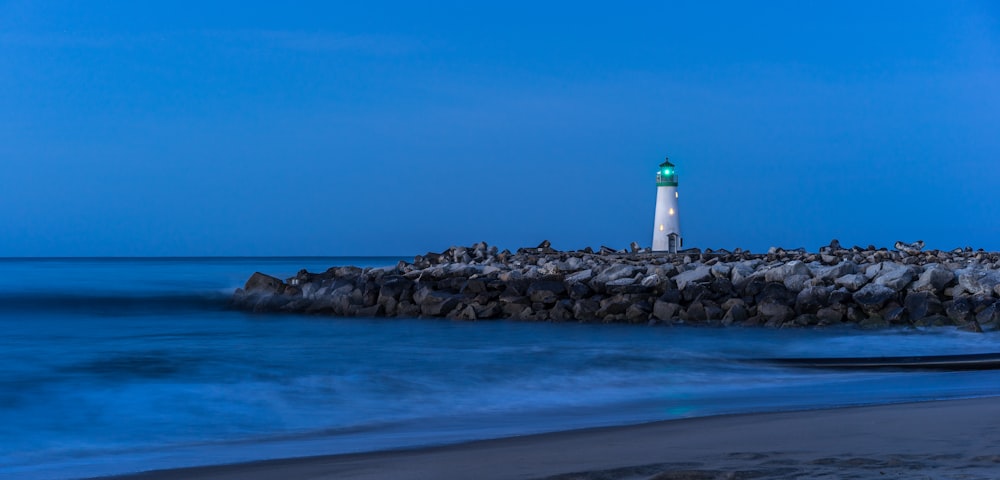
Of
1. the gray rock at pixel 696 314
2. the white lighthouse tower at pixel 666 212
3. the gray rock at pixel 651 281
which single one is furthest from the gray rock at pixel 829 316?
the white lighthouse tower at pixel 666 212

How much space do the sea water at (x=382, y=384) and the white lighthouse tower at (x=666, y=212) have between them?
1412 centimetres

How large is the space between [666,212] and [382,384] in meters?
21.5

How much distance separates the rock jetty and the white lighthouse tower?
871 centimetres

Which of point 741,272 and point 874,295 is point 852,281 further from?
point 741,272

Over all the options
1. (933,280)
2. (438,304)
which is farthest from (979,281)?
(438,304)

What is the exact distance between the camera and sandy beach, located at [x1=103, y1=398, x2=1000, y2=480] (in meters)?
3.87

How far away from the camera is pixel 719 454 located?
441 centimetres

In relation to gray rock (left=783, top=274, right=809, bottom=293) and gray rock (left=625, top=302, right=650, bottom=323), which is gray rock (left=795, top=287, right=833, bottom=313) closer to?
gray rock (left=783, top=274, right=809, bottom=293)

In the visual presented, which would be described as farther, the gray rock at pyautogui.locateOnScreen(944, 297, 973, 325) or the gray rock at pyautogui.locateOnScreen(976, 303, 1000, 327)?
the gray rock at pyautogui.locateOnScreen(944, 297, 973, 325)

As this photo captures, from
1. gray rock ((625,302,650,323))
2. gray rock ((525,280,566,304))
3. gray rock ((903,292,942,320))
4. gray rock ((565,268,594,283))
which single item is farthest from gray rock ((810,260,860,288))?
gray rock ((525,280,566,304))

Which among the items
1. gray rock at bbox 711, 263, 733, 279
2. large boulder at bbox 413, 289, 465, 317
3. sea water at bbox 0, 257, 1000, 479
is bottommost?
sea water at bbox 0, 257, 1000, 479

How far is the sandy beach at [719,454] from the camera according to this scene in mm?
3867

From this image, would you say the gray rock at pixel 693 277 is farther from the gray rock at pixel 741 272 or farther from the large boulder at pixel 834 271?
the large boulder at pixel 834 271

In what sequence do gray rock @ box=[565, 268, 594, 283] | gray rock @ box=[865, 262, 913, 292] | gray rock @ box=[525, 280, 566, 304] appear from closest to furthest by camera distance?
1. gray rock @ box=[865, 262, 913, 292]
2. gray rock @ box=[525, 280, 566, 304]
3. gray rock @ box=[565, 268, 594, 283]
